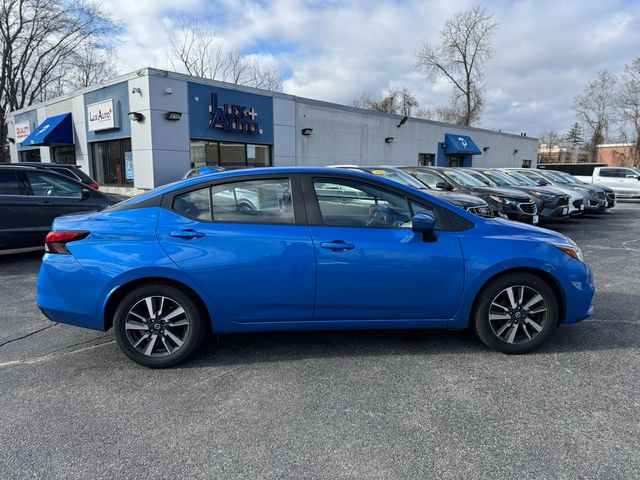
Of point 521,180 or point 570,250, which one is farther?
point 521,180

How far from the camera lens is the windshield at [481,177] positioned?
1155cm

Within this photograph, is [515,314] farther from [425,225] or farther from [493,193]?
[493,193]

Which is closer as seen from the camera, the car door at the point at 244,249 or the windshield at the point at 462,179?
the car door at the point at 244,249

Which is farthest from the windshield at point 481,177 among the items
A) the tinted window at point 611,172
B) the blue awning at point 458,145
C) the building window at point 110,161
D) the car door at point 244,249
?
the blue awning at point 458,145

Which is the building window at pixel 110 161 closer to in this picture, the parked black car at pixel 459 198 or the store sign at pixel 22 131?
the store sign at pixel 22 131

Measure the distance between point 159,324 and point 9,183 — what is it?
5.66 metres

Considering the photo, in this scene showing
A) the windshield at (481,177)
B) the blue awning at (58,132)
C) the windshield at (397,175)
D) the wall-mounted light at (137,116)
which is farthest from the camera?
the blue awning at (58,132)

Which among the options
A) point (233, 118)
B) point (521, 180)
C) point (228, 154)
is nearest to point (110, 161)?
point (228, 154)

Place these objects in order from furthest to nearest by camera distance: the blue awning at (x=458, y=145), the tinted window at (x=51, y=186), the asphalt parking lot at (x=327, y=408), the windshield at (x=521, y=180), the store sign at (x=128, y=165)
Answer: the blue awning at (x=458, y=145)
the store sign at (x=128, y=165)
the windshield at (x=521, y=180)
the tinted window at (x=51, y=186)
the asphalt parking lot at (x=327, y=408)

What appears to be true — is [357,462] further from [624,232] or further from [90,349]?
[624,232]

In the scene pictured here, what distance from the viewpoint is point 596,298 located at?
5.14 meters

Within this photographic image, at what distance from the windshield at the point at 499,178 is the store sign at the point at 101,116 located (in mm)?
13670

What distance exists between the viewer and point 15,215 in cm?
702

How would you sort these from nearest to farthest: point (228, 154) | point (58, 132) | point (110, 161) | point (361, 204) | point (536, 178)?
point (361, 204)
point (536, 178)
point (228, 154)
point (110, 161)
point (58, 132)
